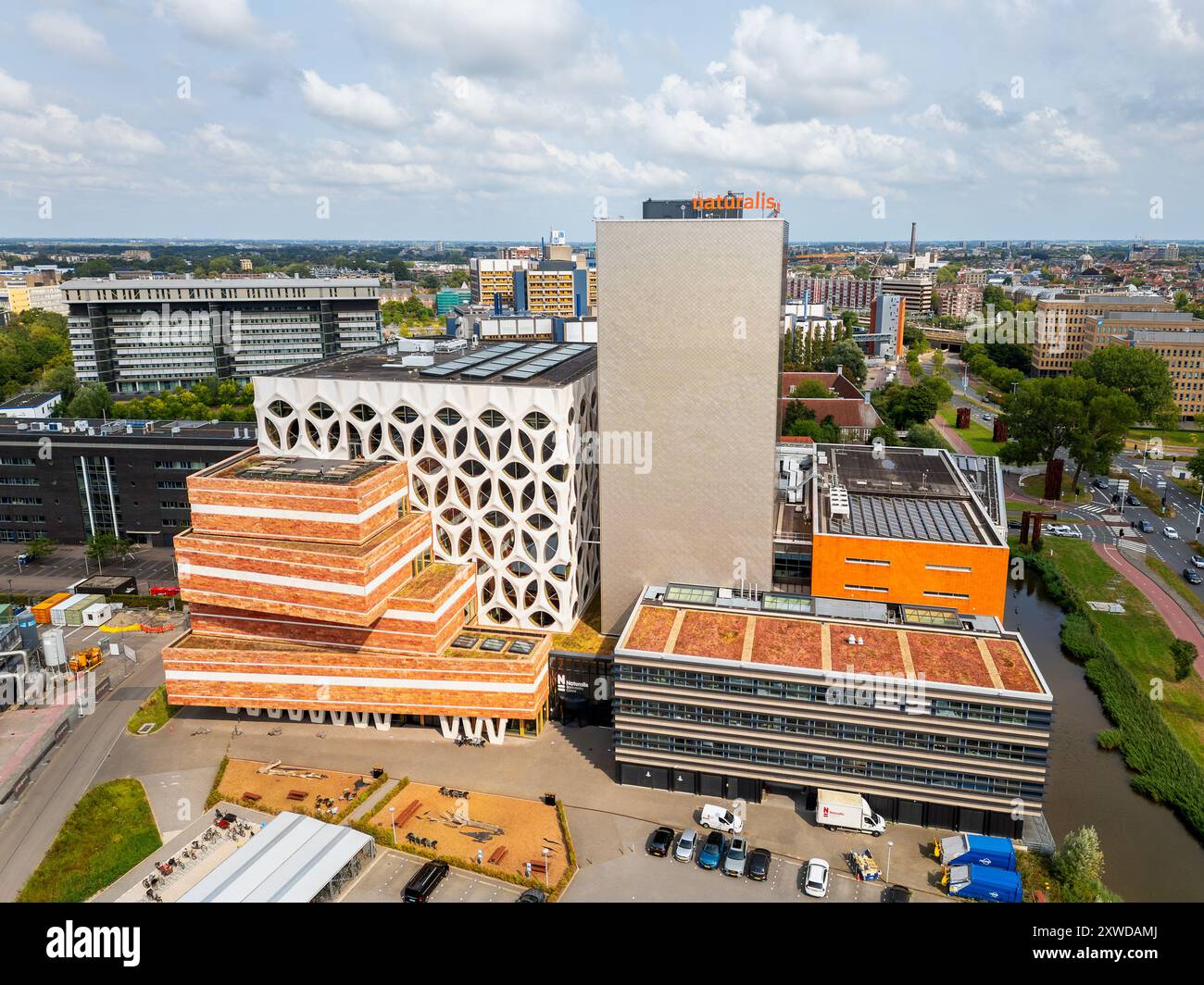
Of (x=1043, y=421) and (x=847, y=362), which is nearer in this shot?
(x=1043, y=421)

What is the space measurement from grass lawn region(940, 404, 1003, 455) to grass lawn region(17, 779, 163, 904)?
4698 inches

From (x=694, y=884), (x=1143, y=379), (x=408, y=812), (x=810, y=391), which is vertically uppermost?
(x=1143, y=379)

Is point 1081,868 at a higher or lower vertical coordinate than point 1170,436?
lower

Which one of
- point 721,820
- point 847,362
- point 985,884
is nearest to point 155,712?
point 721,820

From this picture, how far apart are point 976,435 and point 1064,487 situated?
2723 centimetres

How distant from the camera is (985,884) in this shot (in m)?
43.2

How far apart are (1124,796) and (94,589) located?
8965cm

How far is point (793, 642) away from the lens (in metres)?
52.8

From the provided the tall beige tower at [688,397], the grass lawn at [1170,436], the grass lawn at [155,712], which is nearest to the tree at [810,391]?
the grass lawn at [1170,436]

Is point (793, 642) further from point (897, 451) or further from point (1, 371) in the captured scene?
point (1, 371)

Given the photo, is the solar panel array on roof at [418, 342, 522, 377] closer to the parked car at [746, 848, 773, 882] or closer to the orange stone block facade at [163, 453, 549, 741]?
the orange stone block facade at [163, 453, 549, 741]

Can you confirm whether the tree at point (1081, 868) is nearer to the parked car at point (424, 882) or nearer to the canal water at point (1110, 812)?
the canal water at point (1110, 812)

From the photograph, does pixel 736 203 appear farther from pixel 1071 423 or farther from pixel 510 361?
pixel 1071 423
